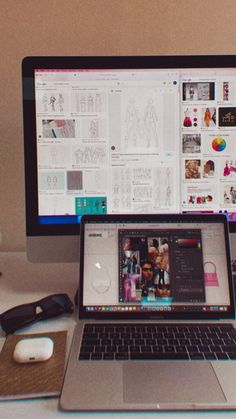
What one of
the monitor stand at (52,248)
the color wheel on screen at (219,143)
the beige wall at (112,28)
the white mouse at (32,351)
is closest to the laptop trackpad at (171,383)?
the white mouse at (32,351)

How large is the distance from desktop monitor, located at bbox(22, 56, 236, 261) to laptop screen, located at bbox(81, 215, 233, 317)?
74 millimetres

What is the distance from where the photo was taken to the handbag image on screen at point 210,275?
64 cm

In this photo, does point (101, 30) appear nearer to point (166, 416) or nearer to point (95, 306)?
point (95, 306)

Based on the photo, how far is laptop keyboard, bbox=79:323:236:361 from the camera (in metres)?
0.51

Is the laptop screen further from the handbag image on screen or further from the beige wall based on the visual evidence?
the beige wall

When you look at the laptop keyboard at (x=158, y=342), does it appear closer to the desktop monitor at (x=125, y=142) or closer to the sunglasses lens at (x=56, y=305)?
the sunglasses lens at (x=56, y=305)

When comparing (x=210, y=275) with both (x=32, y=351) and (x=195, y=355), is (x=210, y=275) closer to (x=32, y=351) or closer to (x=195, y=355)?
(x=195, y=355)

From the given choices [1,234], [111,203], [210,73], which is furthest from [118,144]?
[1,234]

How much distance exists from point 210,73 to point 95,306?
0.49 m

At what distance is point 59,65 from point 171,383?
1.88 feet

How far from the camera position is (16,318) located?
0.61 m

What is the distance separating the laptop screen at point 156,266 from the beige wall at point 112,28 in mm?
523

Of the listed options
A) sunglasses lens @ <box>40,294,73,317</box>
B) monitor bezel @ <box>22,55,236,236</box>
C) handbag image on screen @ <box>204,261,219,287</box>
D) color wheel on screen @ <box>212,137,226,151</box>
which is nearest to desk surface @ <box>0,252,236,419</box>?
sunglasses lens @ <box>40,294,73,317</box>

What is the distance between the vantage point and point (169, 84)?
719 millimetres
